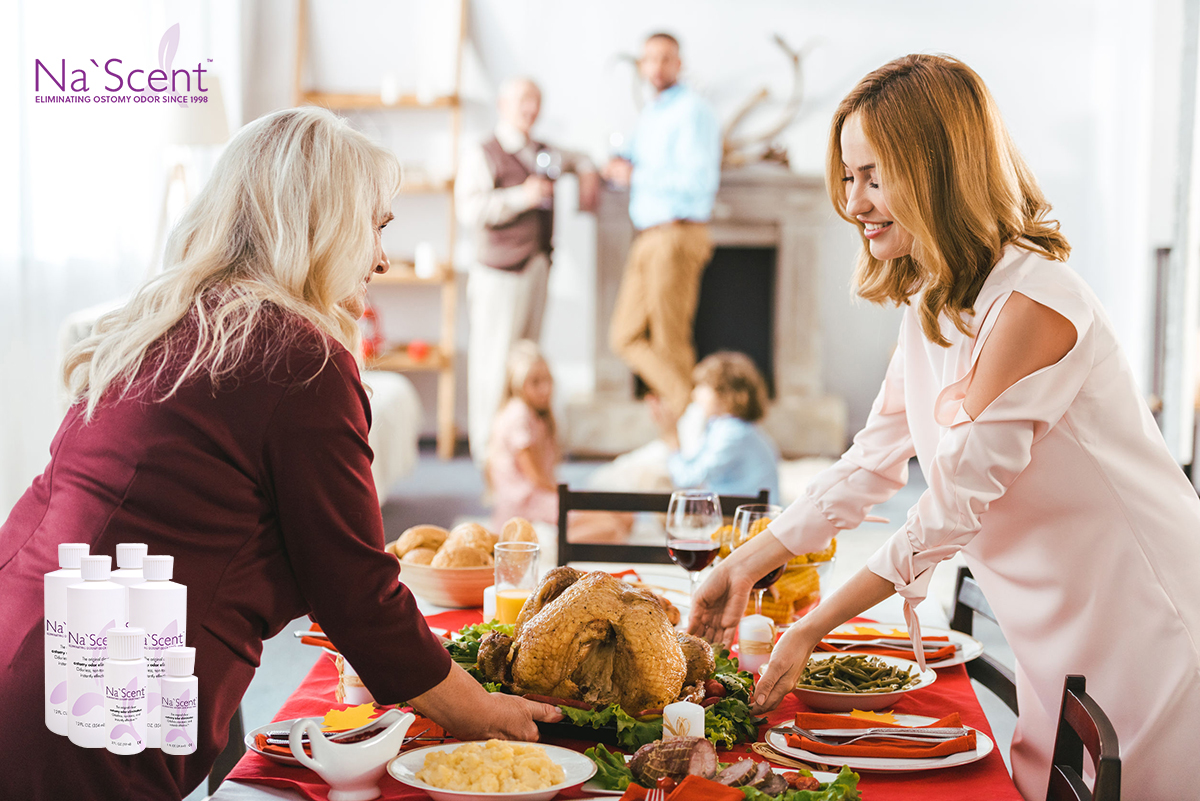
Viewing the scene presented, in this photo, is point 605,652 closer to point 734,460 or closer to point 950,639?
point 950,639

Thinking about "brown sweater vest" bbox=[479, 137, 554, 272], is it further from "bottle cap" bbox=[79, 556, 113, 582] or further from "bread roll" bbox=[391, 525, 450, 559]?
"bottle cap" bbox=[79, 556, 113, 582]

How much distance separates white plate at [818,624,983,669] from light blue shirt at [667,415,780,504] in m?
2.20

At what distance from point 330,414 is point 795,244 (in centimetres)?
599

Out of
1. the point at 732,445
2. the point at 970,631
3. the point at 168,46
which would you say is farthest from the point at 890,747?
the point at 168,46

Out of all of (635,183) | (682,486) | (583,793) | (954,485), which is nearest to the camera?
(583,793)

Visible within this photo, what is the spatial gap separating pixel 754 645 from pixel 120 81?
4.21 metres

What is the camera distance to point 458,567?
1.70m

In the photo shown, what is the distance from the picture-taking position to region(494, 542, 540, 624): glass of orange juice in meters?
1.50

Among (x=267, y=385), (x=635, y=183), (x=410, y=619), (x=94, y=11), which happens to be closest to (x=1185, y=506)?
(x=410, y=619)

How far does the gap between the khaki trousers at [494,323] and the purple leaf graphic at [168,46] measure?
2005mm

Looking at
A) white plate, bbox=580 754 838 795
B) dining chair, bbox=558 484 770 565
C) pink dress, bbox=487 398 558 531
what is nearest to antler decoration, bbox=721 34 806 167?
pink dress, bbox=487 398 558 531

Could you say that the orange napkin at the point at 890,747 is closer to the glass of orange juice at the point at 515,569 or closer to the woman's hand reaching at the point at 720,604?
the woman's hand reaching at the point at 720,604

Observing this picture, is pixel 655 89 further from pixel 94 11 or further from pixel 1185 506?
pixel 1185 506

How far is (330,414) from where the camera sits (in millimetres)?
1045
